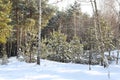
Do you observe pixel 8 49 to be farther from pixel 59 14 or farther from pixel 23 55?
pixel 23 55

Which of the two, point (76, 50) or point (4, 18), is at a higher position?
point (4, 18)

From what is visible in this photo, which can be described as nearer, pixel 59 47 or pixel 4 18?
pixel 4 18

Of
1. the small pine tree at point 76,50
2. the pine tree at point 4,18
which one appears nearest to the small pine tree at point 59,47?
the small pine tree at point 76,50

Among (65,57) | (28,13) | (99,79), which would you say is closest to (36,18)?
(28,13)

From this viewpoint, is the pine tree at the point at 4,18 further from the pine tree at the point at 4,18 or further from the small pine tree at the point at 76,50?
the small pine tree at the point at 76,50

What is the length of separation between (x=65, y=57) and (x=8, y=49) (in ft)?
52.1

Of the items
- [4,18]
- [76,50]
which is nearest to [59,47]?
[76,50]

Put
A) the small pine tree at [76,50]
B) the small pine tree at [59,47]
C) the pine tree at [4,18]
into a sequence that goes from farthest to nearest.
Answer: the small pine tree at [76,50], the small pine tree at [59,47], the pine tree at [4,18]

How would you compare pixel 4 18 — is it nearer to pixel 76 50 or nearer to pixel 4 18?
pixel 4 18

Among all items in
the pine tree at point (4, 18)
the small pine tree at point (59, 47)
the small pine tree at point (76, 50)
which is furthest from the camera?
the small pine tree at point (76, 50)

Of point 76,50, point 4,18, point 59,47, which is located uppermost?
point 4,18

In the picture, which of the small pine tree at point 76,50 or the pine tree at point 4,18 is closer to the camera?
the pine tree at point 4,18

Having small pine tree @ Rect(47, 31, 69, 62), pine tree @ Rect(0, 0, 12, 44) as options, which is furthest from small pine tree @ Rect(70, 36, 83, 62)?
pine tree @ Rect(0, 0, 12, 44)

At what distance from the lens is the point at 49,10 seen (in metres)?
29.8
